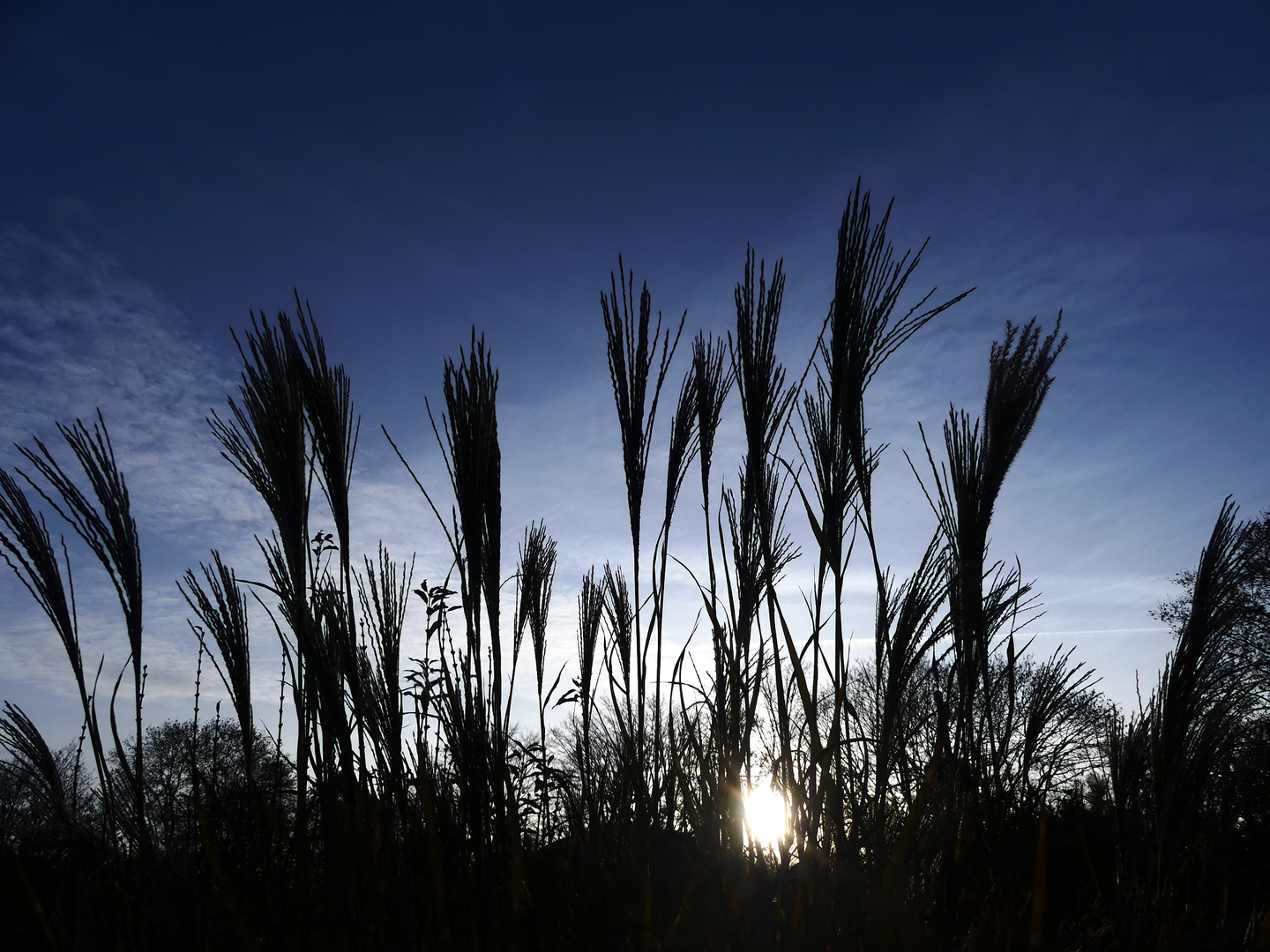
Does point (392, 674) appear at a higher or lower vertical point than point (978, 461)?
lower

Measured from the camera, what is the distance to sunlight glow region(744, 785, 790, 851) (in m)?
1.73

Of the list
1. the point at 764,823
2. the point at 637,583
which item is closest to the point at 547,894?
the point at 764,823

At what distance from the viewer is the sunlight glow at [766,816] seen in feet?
5.67

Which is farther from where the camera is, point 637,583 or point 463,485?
point 637,583

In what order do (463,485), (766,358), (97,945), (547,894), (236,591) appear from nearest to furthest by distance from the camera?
(97,945), (463,485), (547,894), (766,358), (236,591)

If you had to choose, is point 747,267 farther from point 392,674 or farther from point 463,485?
point 392,674

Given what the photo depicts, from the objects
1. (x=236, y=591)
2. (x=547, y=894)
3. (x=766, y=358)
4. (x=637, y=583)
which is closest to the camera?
(x=547, y=894)

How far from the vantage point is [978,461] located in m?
2.51

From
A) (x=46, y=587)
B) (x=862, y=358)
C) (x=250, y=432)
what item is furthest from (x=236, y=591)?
(x=862, y=358)

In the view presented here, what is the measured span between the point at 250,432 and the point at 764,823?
1765 millimetres

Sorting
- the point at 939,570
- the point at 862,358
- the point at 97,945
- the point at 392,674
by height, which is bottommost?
the point at 97,945

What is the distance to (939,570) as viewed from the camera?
166cm

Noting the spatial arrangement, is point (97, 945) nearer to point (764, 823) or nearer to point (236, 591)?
point (236, 591)

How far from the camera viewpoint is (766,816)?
1807 millimetres
